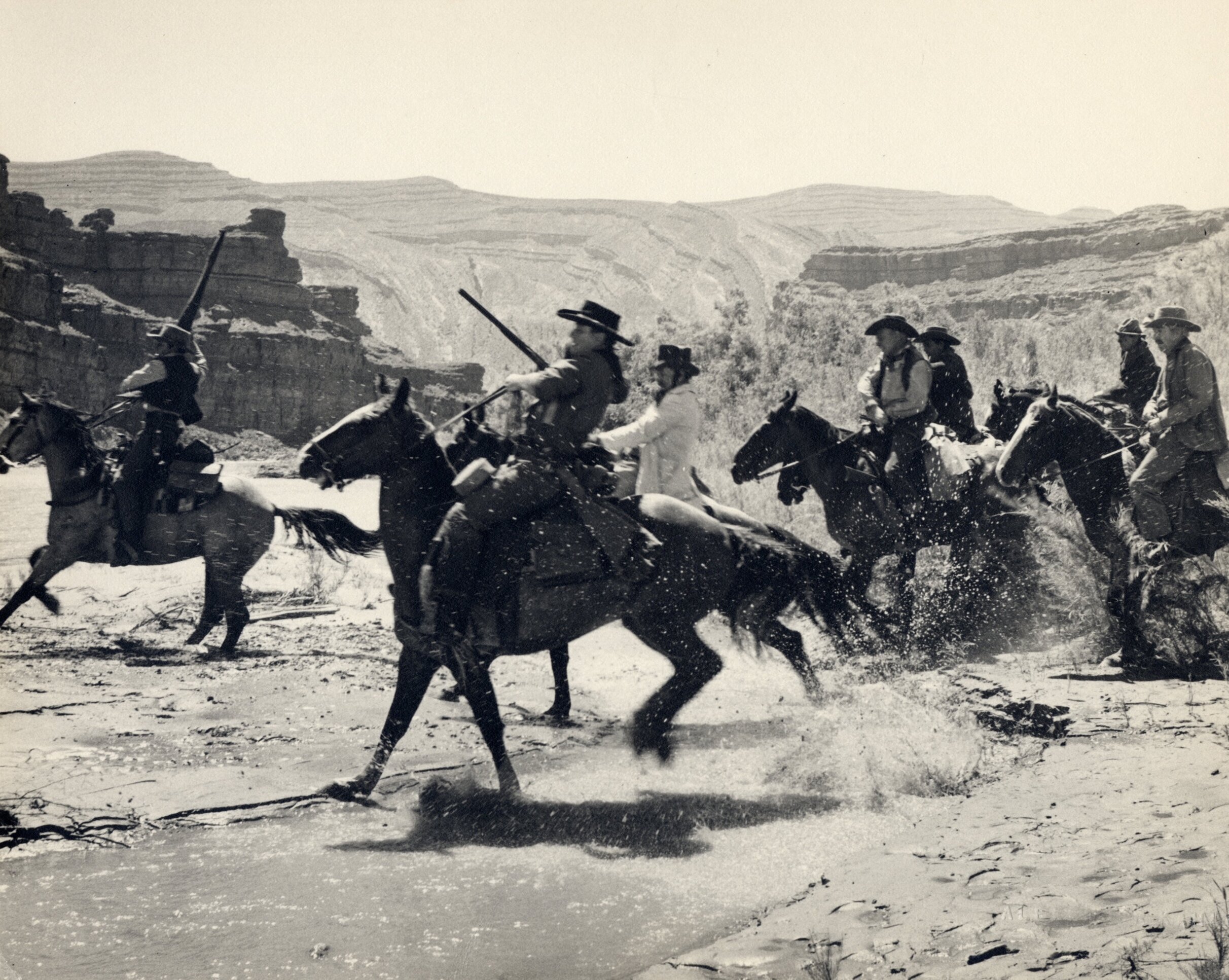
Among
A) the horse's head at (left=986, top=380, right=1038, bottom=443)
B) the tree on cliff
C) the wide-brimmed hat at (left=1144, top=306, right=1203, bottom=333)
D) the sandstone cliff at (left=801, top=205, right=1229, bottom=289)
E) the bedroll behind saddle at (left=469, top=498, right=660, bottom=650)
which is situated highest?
the sandstone cliff at (left=801, top=205, right=1229, bottom=289)

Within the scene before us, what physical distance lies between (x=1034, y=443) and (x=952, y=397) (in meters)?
1.02

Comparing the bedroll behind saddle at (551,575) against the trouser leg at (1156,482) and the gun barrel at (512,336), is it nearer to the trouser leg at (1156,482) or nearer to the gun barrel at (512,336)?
the gun barrel at (512,336)

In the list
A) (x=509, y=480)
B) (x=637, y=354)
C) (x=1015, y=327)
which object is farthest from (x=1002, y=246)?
(x=509, y=480)

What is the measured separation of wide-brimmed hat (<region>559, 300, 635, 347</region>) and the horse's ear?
860 millimetres

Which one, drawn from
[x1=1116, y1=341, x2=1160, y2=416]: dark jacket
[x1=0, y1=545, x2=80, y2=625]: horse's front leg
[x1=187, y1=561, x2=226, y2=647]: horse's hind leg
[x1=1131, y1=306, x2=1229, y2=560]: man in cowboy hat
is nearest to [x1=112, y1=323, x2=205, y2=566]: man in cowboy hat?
[x1=0, y1=545, x2=80, y2=625]: horse's front leg

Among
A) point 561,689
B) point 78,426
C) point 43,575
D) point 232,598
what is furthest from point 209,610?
point 561,689

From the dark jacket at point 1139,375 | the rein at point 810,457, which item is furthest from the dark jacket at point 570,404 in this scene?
the dark jacket at point 1139,375

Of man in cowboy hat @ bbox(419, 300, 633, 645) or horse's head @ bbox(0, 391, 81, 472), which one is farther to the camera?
horse's head @ bbox(0, 391, 81, 472)

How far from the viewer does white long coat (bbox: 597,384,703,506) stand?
22.5 ft

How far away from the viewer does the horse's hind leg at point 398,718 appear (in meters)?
5.34

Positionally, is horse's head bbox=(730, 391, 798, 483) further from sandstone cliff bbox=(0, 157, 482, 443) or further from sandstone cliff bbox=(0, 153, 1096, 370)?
sandstone cliff bbox=(0, 157, 482, 443)

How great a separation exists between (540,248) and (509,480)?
18.8m

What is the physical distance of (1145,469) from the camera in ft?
22.5

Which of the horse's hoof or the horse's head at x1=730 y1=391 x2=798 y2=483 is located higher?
the horse's head at x1=730 y1=391 x2=798 y2=483
